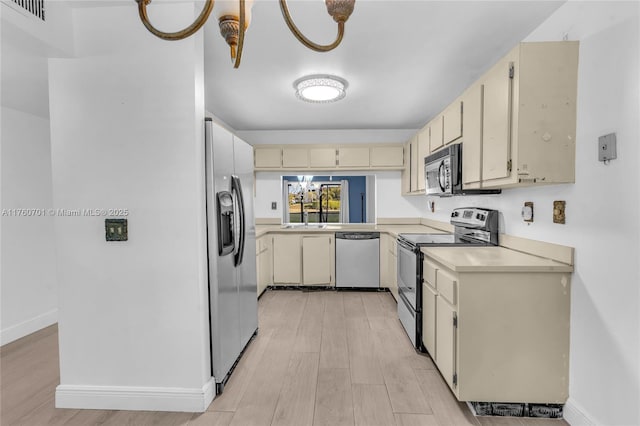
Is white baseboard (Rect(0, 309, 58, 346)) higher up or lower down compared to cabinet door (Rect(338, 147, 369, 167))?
lower down

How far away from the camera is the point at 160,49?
1843mm

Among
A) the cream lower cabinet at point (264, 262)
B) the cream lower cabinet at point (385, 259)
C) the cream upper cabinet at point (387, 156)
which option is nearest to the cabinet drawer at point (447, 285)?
the cream lower cabinet at point (385, 259)

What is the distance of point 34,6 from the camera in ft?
5.47

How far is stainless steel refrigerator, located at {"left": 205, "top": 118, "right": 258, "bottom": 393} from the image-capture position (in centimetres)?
200

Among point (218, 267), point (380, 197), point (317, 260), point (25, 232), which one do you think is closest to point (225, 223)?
point (218, 267)

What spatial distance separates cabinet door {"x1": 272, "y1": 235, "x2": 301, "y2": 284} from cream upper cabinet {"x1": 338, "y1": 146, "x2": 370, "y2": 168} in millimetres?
1348

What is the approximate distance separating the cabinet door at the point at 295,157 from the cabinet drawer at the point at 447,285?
2.89 m

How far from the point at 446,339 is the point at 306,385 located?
3.33 feet


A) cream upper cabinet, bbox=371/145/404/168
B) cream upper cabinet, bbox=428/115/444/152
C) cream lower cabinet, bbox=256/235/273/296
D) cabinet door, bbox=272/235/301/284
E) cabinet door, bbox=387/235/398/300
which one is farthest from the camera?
cream upper cabinet, bbox=371/145/404/168

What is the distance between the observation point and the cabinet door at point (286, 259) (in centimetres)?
433

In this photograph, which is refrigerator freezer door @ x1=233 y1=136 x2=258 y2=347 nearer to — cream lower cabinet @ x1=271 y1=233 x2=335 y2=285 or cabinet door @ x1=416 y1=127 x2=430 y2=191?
cream lower cabinet @ x1=271 y1=233 x2=335 y2=285

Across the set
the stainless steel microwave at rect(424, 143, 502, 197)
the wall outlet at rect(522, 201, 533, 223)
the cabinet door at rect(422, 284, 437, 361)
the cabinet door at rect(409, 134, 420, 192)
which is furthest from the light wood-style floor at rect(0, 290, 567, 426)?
the cabinet door at rect(409, 134, 420, 192)

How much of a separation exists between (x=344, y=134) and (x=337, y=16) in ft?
12.6

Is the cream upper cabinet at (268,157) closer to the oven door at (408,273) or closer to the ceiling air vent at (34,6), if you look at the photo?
the oven door at (408,273)
